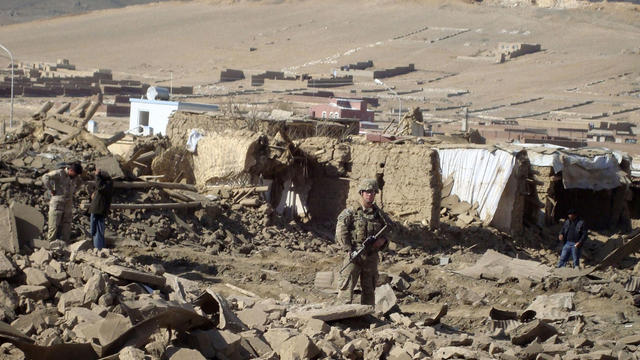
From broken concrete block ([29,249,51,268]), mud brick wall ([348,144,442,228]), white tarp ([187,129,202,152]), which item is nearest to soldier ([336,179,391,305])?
A: broken concrete block ([29,249,51,268])

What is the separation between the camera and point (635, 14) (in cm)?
10425

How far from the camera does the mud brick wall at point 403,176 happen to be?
16266mm

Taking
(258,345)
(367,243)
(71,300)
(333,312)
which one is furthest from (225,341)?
(367,243)

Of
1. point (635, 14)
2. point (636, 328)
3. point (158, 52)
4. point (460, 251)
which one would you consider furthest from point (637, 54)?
point (636, 328)

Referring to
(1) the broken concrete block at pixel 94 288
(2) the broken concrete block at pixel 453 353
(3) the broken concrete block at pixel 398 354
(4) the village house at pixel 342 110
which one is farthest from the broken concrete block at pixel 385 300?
(4) the village house at pixel 342 110

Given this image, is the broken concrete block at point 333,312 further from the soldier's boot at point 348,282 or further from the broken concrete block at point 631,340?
the broken concrete block at point 631,340

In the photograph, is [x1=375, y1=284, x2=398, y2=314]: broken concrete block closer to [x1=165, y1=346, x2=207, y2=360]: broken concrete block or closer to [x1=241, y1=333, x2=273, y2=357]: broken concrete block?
[x1=241, y1=333, x2=273, y2=357]: broken concrete block

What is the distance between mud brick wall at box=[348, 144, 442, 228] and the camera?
1627cm

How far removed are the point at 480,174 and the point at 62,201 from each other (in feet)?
30.3

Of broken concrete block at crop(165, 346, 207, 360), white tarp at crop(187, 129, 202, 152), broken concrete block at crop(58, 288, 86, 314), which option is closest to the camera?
broken concrete block at crop(165, 346, 207, 360)

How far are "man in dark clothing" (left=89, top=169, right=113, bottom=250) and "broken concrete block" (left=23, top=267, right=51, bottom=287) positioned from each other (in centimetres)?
443

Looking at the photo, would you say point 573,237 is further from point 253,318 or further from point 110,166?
point 253,318

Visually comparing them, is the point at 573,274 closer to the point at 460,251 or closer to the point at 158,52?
the point at 460,251

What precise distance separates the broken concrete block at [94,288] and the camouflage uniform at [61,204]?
4.42 m
